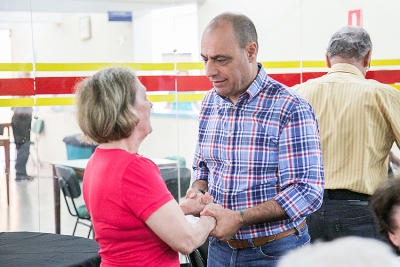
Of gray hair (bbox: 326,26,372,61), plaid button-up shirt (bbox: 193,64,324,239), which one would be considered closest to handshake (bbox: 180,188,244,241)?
plaid button-up shirt (bbox: 193,64,324,239)

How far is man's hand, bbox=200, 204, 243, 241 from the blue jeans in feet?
0.60

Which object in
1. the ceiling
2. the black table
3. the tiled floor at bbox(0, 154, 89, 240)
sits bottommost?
the tiled floor at bbox(0, 154, 89, 240)

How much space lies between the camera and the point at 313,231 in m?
3.06

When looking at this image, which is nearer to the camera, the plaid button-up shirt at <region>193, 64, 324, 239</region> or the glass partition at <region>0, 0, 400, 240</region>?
the plaid button-up shirt at <region>193, 64, 324, 239</region>

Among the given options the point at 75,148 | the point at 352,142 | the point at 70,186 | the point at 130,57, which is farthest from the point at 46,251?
the point at 130,57

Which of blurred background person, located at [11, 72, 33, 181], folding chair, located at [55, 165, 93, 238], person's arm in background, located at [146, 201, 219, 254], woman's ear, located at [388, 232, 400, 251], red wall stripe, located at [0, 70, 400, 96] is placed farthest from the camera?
folding chair, located at [55, 165, 93, 238]

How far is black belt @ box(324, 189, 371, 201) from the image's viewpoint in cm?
298

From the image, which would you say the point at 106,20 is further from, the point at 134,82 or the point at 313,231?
the point at 134,82

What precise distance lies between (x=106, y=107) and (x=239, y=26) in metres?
0.71

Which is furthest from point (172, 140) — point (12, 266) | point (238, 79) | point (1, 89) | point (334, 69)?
point (238, 79)

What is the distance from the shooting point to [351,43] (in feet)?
10.2

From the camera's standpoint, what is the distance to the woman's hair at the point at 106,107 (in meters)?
1.86

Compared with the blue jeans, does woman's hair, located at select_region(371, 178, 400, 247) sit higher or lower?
higher

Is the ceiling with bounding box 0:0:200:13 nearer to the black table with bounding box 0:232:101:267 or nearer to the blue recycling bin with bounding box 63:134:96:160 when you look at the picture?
the blue recycling bin with bounding box 63:134:96:160
